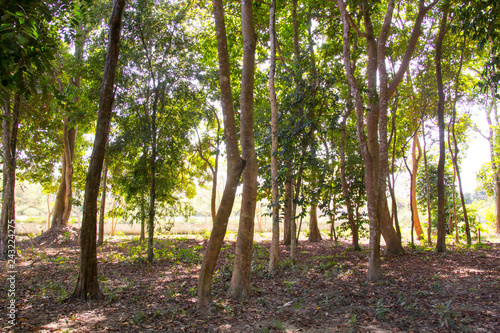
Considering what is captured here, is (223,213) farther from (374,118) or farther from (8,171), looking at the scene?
(8,171)

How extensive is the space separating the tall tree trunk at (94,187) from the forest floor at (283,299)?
293 millimetres

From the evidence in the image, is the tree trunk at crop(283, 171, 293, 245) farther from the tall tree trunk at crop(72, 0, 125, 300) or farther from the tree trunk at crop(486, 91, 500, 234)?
the tree trunk at crop(486, 91, 500, 234)

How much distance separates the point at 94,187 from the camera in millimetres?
5277

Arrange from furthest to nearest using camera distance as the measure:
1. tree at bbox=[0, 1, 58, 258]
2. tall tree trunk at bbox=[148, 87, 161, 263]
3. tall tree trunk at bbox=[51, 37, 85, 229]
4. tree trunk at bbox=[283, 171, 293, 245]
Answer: tall tree trunk at bbox=[51, 37, 85, 229] < tall tree trunk at bbox=[148, 87, 161, 263] < tree trunk at bbox=[283, 171, 293, 245] < tree at bbox=[0, 1, 58, 258]

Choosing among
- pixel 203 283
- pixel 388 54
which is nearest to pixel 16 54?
pixel 203 283

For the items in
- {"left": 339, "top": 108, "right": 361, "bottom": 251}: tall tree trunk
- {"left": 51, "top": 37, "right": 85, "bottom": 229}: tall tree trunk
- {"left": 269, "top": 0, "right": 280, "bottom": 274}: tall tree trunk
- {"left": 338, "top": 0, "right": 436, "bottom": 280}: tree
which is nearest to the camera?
{"left": 338, "top": 0, "right": 436, "bottom": 280}: tree

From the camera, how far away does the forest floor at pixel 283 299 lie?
4312 mm

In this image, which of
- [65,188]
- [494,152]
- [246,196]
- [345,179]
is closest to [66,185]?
[65,188]

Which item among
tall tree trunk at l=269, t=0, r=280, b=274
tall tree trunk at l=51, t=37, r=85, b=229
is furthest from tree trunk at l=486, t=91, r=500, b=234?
tall tree trunk at l=51, t=37, r=85, b=229

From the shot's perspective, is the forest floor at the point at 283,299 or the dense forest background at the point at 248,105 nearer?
the forest floor at the point at 283,299

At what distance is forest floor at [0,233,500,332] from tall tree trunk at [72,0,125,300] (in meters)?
0.29

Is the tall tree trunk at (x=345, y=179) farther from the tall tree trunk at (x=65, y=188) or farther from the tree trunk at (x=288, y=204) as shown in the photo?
the tall tree trunk at (x=65, y=188)

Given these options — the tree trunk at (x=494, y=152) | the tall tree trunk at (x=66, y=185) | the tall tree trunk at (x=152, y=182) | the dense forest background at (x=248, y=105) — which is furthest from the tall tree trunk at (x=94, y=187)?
the tree trunk at (x=494, y=152)

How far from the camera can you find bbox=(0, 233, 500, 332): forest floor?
4.31 metres
